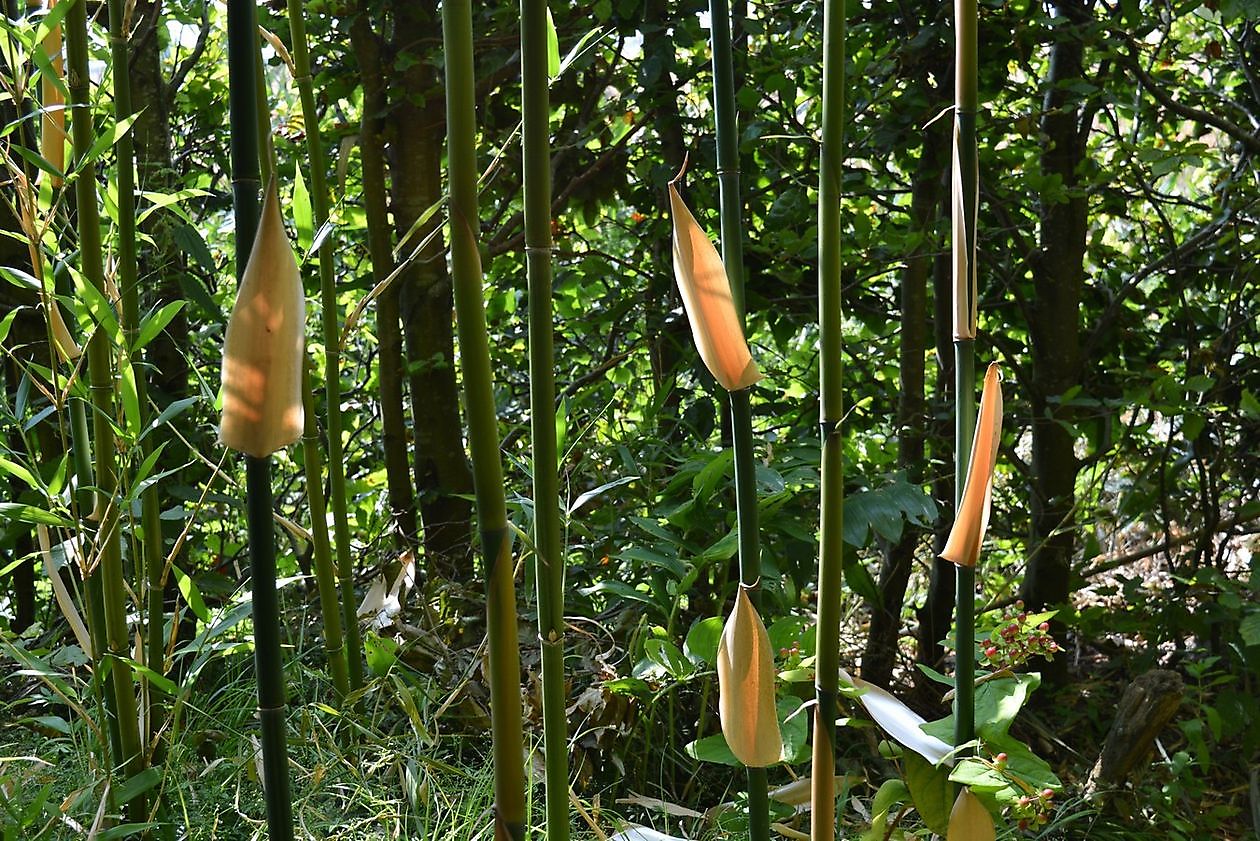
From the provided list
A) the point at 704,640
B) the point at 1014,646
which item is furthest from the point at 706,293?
the point at 704,640

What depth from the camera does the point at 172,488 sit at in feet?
5.35

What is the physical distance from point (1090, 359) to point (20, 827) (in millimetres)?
1786

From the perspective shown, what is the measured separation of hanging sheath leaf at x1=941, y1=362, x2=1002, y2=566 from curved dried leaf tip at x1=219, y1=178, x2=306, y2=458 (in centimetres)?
34

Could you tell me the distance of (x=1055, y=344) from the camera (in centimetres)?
197

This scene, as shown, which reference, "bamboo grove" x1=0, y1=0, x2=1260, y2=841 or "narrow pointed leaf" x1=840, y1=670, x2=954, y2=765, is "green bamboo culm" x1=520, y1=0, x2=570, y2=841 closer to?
"bamboo grove" x1=0, y1=0, x2=1260, y2=841

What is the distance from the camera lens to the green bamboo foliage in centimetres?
46

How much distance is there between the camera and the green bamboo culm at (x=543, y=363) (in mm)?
494

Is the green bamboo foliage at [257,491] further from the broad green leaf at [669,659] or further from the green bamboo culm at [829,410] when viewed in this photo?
the broad green leaf at [669,659]

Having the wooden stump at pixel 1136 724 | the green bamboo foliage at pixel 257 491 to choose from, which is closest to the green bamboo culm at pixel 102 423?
the green bamboo foliage at pixel 257 491

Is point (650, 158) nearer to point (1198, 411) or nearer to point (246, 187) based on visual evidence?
point (1198, 411)

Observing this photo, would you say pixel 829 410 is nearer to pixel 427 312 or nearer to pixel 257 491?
pixel 257 491

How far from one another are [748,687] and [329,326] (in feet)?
2.18

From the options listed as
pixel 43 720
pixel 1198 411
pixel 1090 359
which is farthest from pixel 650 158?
pixel 43 720

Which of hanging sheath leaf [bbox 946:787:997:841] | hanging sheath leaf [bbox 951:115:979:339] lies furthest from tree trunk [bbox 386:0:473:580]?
hanging sheath leaf [bbox 951:115:979:339]
